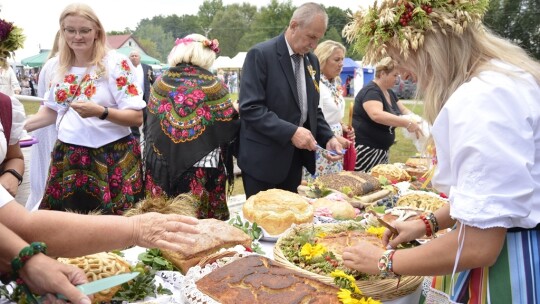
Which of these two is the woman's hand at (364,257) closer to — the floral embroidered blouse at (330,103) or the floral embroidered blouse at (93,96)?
the floral embroidered blouse at (93,96)

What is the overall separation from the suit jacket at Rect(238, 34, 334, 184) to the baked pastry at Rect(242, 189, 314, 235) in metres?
0.61

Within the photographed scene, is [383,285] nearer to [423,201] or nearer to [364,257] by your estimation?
[364,257]

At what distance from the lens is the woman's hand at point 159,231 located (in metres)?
1.47

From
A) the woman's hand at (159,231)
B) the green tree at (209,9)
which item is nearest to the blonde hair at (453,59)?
the woman's hand at (159,231)

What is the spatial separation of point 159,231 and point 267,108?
5.89 feet

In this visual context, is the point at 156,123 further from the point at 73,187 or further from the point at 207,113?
the point at 73,187

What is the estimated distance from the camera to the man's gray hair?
312 centimetres

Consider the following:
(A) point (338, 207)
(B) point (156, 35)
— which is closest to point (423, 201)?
(A) point (338, 207)

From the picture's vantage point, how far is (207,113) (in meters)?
3.29

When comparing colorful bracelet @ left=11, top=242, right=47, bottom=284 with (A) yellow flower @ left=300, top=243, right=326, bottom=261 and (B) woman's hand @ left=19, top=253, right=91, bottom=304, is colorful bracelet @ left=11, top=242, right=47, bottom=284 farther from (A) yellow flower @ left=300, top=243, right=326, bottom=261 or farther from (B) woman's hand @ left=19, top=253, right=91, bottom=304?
(A) yellow flower @ left=300, top=243, right=326, bottom=261

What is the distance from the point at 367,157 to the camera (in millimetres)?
4711

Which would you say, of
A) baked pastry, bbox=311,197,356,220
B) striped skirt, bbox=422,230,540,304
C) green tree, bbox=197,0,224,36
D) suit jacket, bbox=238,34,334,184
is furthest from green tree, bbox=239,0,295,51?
striped skirt, bbox=422,230,540,304

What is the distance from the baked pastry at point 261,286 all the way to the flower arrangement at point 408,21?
0.80 m

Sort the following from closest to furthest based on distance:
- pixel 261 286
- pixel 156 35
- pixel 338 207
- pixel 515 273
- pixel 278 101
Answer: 1. pixel 515 273
2. pixel 261 286
3. pixel 338 207
4. pixel 278 101
5. pixel 156 35
